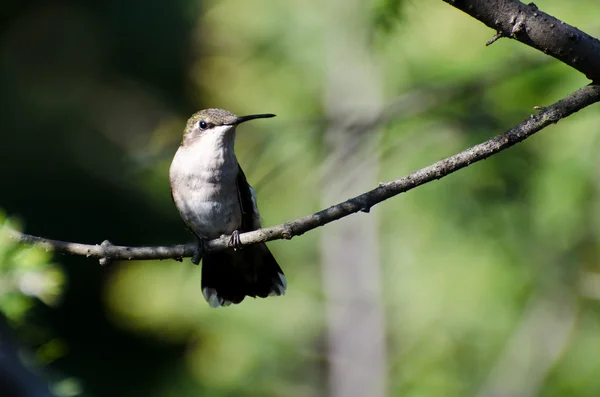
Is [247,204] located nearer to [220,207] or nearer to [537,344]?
[220,207]

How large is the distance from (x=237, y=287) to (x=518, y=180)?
1.72m

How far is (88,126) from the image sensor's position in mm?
15156

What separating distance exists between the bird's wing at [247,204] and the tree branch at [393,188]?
1672 mm

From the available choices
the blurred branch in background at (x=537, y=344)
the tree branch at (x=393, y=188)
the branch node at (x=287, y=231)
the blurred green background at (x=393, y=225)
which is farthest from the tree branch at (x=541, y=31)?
the blurred branch in background at (x=537, y=344)

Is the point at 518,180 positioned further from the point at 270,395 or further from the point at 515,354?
the point at 270,395

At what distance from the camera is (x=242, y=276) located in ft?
15.6

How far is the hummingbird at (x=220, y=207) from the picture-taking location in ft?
15.2

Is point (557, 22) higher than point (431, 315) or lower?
lower

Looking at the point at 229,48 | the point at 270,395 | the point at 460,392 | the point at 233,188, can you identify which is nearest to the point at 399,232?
the point at 460,392

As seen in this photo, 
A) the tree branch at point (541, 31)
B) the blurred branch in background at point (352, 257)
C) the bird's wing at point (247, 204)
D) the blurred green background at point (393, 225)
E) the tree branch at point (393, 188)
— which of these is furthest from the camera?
the blurred branch in background at point (352, 257)

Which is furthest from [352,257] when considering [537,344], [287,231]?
[287,231]

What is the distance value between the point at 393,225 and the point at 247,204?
241 cm

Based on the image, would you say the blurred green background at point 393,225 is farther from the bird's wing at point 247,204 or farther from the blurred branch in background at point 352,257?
the bird's wing at point 247,204

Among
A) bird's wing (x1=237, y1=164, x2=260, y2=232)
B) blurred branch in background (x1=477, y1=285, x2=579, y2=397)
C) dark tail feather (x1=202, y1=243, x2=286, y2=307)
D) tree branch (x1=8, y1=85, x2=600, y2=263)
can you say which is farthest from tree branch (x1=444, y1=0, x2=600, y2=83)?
blurred branch in background (x1=477, y1=285, x2=579, y2=397)
